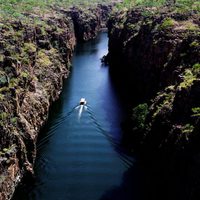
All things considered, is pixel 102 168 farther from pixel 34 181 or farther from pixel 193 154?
pixel 193 154

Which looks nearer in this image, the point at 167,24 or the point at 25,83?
the point at 25,83

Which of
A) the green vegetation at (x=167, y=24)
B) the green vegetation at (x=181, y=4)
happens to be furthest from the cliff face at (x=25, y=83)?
the green vegetation at (x=181, y=4)

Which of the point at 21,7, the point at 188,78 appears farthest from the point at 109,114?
the point at 21,7

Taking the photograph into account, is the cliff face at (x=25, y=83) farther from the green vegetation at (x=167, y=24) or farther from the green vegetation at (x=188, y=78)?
the green vegetation at (x=167, y=24)

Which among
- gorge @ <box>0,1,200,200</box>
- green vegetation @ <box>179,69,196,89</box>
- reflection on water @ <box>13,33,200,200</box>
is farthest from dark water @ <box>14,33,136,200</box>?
green vegetation @ <box>179,69,196,89</box>

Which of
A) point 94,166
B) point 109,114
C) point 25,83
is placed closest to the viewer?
point 94,166

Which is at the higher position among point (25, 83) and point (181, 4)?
point (181, 4)

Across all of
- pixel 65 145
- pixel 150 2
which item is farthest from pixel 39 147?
pixel 150 2

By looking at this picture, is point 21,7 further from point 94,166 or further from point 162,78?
point 94,166
